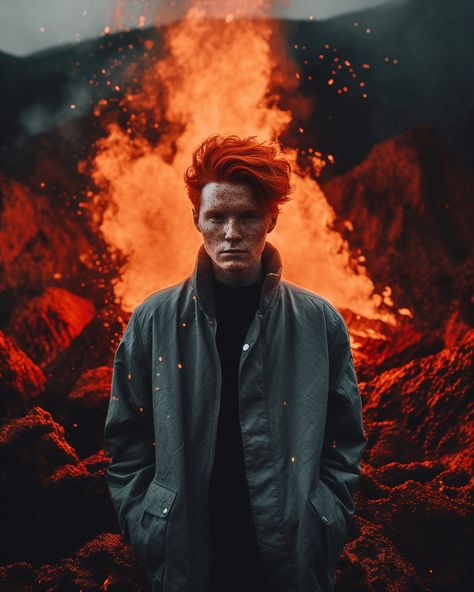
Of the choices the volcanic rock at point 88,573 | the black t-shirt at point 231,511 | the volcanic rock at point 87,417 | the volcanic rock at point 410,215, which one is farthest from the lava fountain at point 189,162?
the black t-shirt at point 231,511

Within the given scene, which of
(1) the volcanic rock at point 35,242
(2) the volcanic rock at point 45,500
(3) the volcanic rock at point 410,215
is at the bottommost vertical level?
(2) the volcanic rock at point 45,500

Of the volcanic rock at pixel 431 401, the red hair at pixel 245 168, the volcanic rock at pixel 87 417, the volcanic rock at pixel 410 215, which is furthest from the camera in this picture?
the volcanic rock at pixel 410 215

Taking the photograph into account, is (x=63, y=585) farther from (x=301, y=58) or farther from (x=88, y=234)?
(x=301, y=58)

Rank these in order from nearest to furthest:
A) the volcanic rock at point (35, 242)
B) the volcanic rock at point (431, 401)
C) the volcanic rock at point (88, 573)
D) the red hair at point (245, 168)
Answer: the red hair at point (245, 168) < the volcanic rock at point (88, 573) < the volcanic rock at point (431, 401) < the volcanic rock at point (35, 242)

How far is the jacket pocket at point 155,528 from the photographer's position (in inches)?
75.5

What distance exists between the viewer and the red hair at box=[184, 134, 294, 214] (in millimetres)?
2049

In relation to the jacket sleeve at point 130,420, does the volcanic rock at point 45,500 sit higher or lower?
lower

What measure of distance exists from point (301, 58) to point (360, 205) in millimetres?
3746

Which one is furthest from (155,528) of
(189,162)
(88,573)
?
(189,162)

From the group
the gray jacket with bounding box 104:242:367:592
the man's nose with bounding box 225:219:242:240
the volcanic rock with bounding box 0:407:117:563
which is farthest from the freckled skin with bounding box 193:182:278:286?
the volcanic rock with bounding box 0:407:117:563

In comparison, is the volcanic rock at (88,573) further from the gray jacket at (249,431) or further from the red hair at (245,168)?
the red hair at (245,168)

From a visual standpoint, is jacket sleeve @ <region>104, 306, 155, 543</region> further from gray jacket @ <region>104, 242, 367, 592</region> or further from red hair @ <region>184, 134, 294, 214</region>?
red hair @ <region>184, 134, 294, 214</region>

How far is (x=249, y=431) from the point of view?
1.96 metres

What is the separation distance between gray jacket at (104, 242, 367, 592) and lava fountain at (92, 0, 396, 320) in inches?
197
